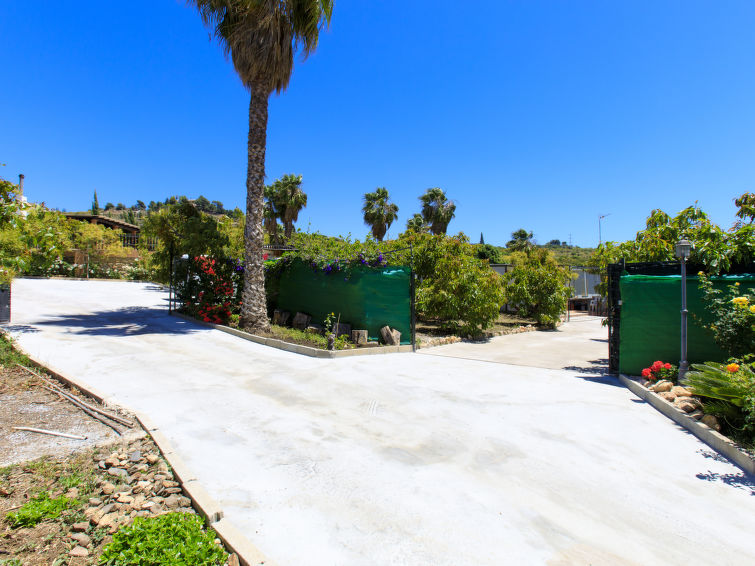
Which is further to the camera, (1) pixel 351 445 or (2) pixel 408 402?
(2) pixel 408 402

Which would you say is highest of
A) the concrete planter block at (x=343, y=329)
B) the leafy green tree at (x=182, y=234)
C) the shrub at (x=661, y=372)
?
the leafy green tree at (x=182, y=234)

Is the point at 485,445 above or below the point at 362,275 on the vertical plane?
below

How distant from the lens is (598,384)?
307 inches

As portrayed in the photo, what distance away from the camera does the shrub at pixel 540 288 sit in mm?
16141

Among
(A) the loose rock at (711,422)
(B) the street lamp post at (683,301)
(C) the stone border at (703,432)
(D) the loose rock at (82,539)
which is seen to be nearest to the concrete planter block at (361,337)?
(C) the stone border at (703,432)

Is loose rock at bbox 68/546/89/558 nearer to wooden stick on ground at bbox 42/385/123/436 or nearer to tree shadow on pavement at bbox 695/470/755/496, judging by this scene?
wooden stick on ground at bbox 42/385/123/436

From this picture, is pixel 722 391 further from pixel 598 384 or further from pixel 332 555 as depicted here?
pixel 332 555

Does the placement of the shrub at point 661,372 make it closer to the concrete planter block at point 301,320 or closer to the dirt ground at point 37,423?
the dirt ground at point 37,423

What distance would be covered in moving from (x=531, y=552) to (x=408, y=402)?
345 cm

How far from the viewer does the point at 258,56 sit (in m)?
11.2

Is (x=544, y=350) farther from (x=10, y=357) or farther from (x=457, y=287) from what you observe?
(x=10, y=357)

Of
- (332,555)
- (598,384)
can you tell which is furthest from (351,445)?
(598,384)

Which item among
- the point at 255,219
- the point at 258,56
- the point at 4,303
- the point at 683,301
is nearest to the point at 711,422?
the point at 683,301

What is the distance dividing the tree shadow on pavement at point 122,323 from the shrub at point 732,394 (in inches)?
455
